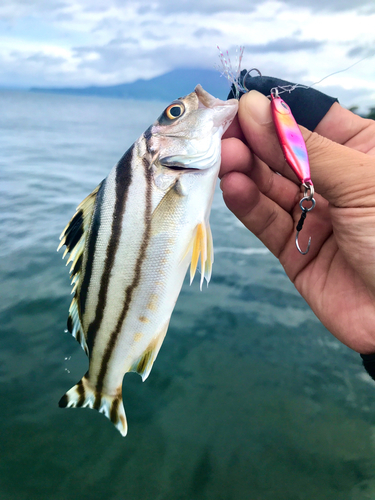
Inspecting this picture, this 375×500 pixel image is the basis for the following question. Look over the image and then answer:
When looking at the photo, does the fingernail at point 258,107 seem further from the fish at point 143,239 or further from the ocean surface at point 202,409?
the ocean surface at point 202,409

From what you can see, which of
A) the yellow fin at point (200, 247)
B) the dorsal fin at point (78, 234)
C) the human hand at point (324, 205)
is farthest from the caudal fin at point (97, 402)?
the human hand at point (324, 205)

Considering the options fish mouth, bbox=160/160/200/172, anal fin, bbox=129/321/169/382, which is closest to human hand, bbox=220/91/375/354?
fish mouth, bbox=160/160/200/172

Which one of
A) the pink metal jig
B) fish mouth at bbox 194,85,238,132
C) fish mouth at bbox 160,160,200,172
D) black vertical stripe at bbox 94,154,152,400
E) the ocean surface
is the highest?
fish mouth at bbox 194,85,238,132

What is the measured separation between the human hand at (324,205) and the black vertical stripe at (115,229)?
2.75 ft

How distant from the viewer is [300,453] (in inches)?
156

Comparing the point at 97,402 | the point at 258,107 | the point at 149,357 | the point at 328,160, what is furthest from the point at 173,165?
the point at 97,402

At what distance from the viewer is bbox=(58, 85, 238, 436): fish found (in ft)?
6.79

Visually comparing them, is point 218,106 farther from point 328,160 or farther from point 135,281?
point 135,281

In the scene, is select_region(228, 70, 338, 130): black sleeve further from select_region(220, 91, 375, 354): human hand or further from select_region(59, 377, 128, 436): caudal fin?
select_region(59, 377, 128, 436): caudal fin

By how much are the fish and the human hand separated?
37 centimetres

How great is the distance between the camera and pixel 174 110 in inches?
90.9

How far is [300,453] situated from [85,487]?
2327 mm

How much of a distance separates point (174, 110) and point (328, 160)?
1022 mm

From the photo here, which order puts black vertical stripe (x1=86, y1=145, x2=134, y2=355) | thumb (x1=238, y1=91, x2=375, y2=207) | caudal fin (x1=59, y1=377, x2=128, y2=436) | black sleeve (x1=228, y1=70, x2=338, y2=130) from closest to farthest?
black vertical stripe (x1=86, y1=145, x2=134, y2=355) < thumb (x1=238, y1=91, x2=375, y2=207) < caudal fin (x1=59, y1=377, x2=128, y2=436) < black sleeve (x1=228, y1=70, x2=338, y2=130)
